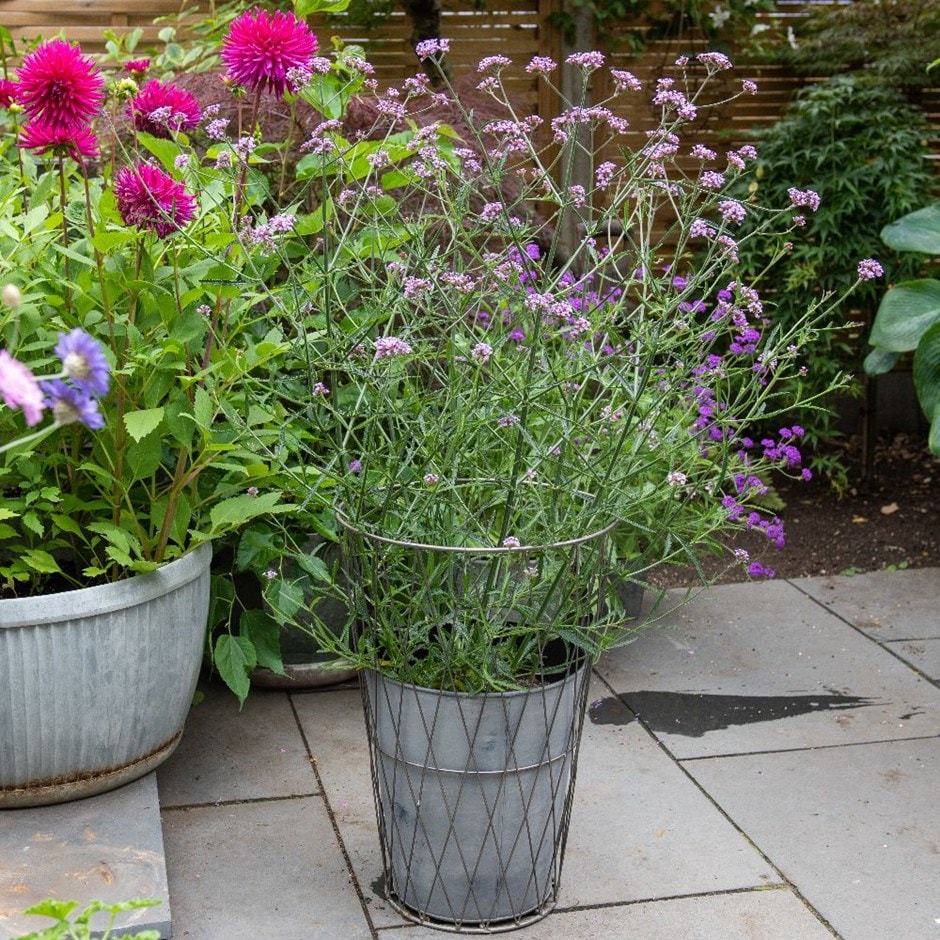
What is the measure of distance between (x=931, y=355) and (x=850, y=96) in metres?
1.46

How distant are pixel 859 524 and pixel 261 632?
262 cm

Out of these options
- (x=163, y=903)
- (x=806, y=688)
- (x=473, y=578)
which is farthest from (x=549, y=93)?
(x=163, y=903)

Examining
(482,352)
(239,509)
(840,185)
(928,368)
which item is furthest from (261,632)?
(840,185)

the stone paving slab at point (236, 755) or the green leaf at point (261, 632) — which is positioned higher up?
the green leaf at point (261, 632)

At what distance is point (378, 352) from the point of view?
2.01m

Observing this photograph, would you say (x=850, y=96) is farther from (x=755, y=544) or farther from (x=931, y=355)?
(x=755, y=544)

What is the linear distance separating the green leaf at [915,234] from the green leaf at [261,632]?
2.46 meters

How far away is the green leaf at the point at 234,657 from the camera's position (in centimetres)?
282

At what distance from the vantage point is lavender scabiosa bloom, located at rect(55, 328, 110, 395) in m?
1.13

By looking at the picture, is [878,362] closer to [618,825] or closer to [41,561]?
[618,825]

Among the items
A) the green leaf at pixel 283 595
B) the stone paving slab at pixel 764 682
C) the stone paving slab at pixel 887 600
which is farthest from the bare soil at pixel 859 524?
the green leaf at pixel 283 595

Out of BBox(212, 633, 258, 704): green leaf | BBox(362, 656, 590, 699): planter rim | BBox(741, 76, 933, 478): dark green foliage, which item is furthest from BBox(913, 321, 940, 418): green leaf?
BBox(212, 633, 258, 704): green leaf

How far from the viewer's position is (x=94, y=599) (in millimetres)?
2463

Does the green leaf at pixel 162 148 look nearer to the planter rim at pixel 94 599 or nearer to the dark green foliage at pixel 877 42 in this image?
the planter rim at pixel 94 599
